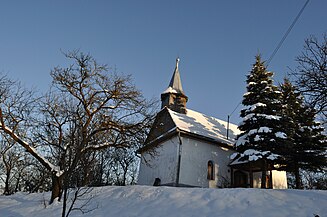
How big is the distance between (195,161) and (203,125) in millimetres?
4526

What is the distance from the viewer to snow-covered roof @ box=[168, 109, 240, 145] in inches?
757

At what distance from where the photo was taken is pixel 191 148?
1823 cm

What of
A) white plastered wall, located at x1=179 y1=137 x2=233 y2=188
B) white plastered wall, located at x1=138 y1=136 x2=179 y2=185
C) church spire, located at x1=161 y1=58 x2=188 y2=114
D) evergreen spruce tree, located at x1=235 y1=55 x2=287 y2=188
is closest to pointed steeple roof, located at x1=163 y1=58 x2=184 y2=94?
church spire, located at x1=161 y1=58 x2=188 y2=114

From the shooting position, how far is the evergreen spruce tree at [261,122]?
15.5m

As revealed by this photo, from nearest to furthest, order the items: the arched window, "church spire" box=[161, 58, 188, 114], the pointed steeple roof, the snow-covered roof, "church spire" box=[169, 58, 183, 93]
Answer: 1. the arched window
2. the snow-covered roof
3. "church spire" box=[161, 58, 188, 114]
4. the pointed steeple roof
5. "church spire" box=[169, 58, 183, 93]

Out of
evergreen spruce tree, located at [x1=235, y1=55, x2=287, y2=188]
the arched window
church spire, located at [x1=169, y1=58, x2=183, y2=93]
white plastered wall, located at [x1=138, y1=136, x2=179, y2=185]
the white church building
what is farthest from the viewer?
church spire, located at [x1=169, y1=58, x2=183, y2=93]

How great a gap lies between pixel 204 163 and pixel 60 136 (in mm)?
10312

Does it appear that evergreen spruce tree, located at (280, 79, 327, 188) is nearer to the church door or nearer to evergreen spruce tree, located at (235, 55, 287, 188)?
evergreen spruce tree, located at (235, 55, 287, 188)

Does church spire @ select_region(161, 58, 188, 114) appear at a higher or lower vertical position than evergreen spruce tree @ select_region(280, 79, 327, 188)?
higher

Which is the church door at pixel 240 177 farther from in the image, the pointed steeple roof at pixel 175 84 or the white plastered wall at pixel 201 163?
the pointed steeple roof at pixel 175 84

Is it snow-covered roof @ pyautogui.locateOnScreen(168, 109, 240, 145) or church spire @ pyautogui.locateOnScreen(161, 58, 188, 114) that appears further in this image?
church spire @ pyautogui.locateOnScreen(161, 58, 188, 114)

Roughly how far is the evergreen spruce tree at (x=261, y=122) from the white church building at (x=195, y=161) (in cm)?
184

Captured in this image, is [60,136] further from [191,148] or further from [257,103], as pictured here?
[257,103]

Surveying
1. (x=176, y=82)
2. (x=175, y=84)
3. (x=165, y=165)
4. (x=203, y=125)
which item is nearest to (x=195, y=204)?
(x=165, y=165)
